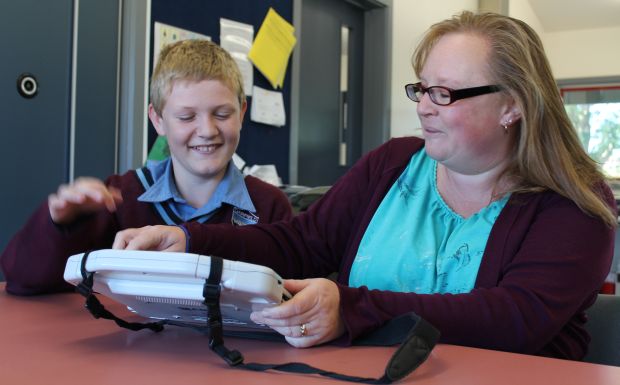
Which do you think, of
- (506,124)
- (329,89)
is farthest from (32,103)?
(329,89)

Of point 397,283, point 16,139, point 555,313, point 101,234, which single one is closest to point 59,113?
point 16,139

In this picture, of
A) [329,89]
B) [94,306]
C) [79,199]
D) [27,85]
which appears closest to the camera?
[94,306]

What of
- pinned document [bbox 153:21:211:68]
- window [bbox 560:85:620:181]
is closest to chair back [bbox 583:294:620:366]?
pinned document [bbox 153:21:211:68]

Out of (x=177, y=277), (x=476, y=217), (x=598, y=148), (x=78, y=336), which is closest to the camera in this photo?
(x=177, y=277)

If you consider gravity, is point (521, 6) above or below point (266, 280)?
above

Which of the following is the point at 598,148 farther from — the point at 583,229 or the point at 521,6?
the point at 583,229

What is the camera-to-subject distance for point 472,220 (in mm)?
1121

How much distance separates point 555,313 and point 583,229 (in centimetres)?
16

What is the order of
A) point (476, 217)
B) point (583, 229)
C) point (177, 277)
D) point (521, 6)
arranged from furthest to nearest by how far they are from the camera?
1. point (521, 6)
2. point (476, 217)
3. point (583, 229)
4. point (177, 277)

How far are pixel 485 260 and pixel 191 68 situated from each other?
0.76 meters

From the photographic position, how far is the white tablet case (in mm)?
685

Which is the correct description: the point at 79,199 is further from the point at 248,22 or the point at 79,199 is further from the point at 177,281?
the point at 248,22

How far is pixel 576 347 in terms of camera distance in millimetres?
1023

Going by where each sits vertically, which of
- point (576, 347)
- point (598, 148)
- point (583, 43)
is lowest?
point (576, 347)
